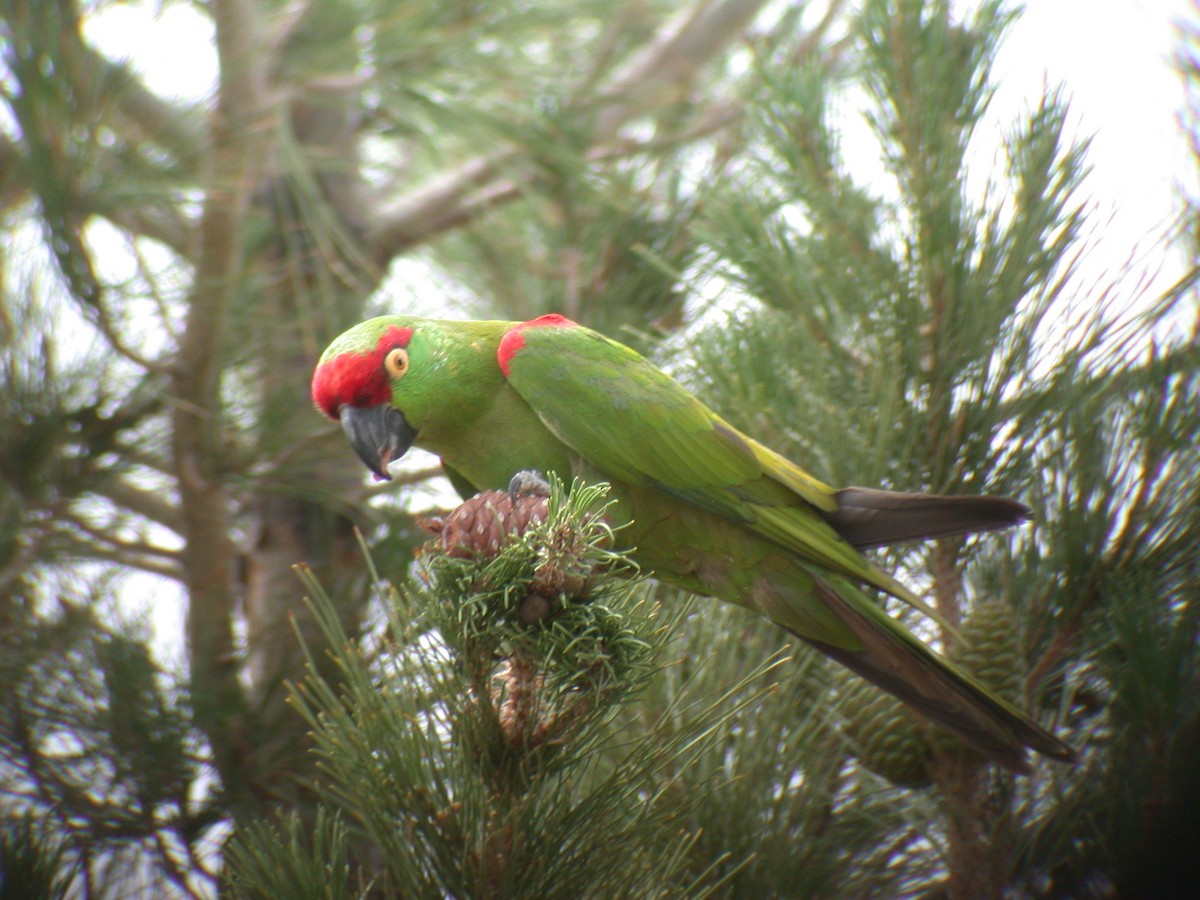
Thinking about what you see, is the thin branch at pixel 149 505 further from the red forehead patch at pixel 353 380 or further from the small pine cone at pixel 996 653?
the small pine cone at pixel 996 653

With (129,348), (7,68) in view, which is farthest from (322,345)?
(7,68)

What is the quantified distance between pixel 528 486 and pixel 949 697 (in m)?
0.70

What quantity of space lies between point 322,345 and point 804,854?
5.54 ft

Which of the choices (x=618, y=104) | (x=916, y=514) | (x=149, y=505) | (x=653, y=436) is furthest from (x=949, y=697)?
(x=618, y=104)

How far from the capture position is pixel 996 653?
139cm

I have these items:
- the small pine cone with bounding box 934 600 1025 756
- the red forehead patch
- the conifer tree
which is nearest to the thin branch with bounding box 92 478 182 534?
the conifer tree

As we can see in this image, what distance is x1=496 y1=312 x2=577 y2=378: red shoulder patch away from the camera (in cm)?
172

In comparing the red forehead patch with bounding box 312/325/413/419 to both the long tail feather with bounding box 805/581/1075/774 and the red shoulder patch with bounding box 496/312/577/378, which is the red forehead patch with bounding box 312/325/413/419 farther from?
the long tail feather with bounding box 805/581/1075/774

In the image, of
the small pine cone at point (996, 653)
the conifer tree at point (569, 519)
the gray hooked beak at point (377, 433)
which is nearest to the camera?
the conifer tree at point (569, 519)

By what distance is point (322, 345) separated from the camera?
8.10 feet

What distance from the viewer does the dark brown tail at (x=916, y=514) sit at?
1223 mm

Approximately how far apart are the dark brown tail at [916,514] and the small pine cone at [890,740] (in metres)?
0.25

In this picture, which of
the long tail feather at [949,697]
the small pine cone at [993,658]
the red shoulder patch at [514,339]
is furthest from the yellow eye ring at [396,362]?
the small pine cone at [993,658]

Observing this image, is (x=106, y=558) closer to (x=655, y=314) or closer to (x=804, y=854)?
(x=655, y=314)
